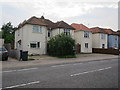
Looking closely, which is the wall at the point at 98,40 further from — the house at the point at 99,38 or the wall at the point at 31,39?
the wall at the point at 31,39

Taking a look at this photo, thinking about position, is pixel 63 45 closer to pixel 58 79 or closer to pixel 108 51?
pixel 58 79

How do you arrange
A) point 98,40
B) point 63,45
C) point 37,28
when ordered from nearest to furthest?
point 63,45 → point 37,28 → point 98,40

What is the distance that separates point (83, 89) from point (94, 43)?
110 feet

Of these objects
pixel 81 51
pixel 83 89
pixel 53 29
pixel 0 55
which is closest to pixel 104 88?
pixel 83 89

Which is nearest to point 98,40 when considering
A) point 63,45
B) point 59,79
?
point 63,45

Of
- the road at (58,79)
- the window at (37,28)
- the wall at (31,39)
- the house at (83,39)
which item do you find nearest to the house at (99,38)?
the house at (83,39)

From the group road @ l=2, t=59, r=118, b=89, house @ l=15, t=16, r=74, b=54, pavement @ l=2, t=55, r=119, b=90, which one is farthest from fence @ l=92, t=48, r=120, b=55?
road @ l=2, t=59, r=118, b=89

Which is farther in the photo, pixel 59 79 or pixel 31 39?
pixel 31 39

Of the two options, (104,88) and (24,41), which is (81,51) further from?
(104,88)

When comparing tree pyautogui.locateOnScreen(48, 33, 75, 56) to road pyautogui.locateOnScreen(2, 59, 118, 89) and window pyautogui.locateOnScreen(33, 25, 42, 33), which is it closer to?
window pyautogui.locateOnScreen(33, 25, 42, 33)

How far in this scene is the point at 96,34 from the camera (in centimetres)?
3544

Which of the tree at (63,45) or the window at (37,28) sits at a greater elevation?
the window at (37,28)

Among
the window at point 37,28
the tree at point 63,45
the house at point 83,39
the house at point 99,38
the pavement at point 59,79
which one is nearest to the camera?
the pavement at point 59,79

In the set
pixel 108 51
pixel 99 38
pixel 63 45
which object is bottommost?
pixel 108 51
